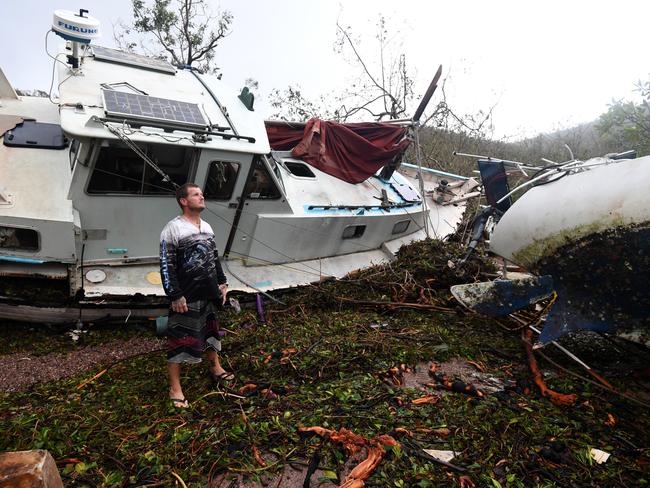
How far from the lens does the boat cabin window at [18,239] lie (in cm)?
386

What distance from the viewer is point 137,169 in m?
4.36

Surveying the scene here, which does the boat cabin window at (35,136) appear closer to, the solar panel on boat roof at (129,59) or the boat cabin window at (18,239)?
the solar panel on boat roof at (129,59)

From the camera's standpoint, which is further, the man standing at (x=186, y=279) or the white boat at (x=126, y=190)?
the white boat at (x=126, y=190)

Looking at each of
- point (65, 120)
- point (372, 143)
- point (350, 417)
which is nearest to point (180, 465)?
point (350, 417)

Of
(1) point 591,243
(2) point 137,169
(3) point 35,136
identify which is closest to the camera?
(1) point 591,243

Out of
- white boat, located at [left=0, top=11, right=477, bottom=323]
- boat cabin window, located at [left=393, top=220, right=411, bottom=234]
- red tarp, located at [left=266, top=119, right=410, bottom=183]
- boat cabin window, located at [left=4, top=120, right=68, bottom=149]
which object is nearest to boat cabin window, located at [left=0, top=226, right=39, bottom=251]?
white boat, located at [left=0, top=11, right=477, bottom=323]

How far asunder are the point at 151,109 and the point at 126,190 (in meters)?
0.87

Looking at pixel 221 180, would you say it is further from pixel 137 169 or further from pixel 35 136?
pixel 35 136

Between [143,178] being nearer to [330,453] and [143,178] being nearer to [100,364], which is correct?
[100,364]

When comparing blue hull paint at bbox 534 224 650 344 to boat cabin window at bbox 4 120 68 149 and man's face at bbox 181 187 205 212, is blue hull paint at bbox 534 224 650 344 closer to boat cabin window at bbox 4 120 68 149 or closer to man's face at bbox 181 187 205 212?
man's face at bbox 181 187 205 212

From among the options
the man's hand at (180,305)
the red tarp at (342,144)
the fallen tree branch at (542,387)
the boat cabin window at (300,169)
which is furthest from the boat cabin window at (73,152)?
the fallen tree branch at (542,387)

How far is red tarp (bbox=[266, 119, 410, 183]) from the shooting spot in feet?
21.4

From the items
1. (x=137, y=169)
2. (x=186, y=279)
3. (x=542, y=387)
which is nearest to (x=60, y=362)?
(x=186, y=279)

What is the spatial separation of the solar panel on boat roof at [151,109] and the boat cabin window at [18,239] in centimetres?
133
